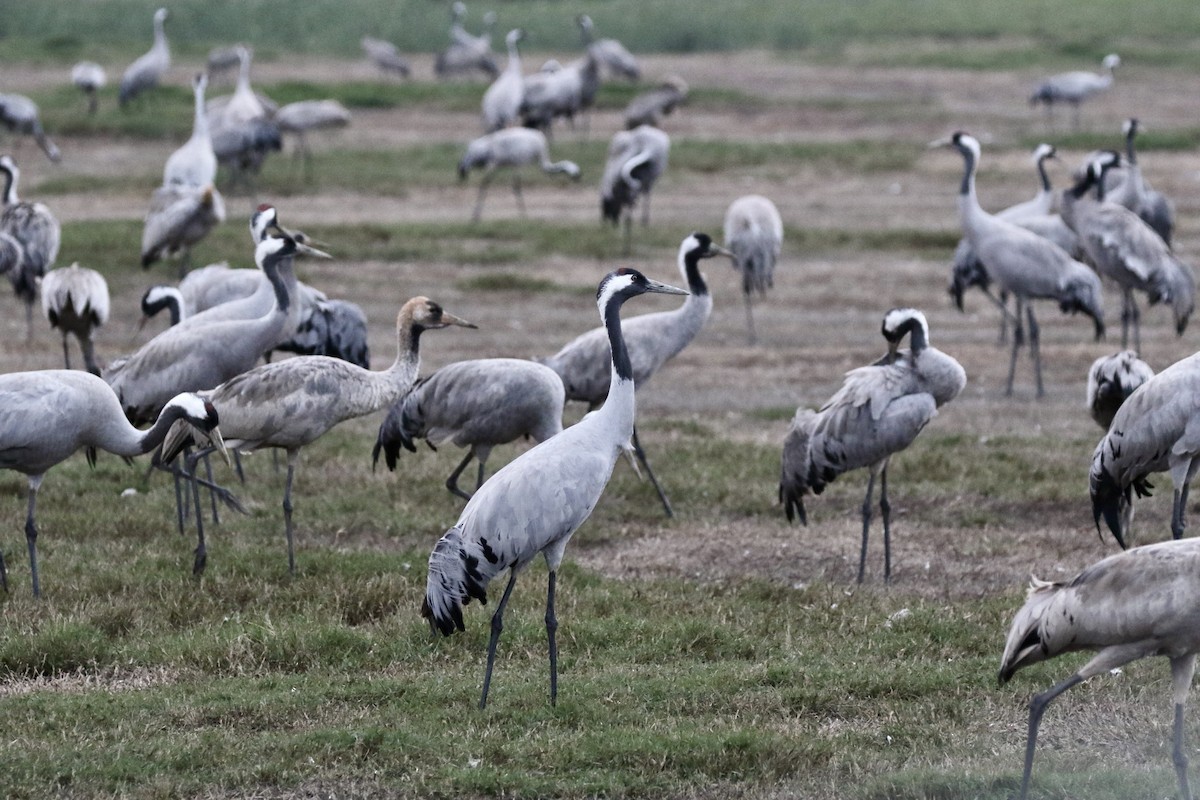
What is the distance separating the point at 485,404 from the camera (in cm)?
796

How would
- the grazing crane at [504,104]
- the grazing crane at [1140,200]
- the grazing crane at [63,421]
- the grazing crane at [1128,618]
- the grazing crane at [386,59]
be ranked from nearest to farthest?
the grazing crane at [1128,618] < the grazing crane at [63,421] < the grazing crane at [1140,200] < the grazing crane at [504,104] < the grazing crane at [386,59]

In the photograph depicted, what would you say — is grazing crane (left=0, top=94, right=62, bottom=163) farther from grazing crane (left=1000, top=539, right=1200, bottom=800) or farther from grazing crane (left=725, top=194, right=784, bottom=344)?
grazing crane (left=1000, top=539, right=1200, bottom=800)

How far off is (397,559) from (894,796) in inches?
122

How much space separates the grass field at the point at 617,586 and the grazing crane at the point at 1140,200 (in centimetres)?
113

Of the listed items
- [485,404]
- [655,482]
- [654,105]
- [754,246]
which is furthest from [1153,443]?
[654,105]

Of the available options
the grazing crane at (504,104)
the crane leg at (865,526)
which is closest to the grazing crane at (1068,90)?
the grazing crane at (504,104)

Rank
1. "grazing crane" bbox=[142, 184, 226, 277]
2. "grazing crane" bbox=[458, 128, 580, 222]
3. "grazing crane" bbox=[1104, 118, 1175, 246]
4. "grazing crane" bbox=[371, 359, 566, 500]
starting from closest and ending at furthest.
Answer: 1. "grazing crane" bbox=[371, 359, 566, 500]
2. "grazing crane" bbox=[142, 184, 226, 277]
3. "grazing crane" bbox=[1104, 118, 1175, 246]
4. "grazing crane" bbox=[458, 128, 580, 222]

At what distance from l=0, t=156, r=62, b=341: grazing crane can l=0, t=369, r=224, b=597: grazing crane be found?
6131mm

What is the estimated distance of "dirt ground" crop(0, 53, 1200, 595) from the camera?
26.9ft

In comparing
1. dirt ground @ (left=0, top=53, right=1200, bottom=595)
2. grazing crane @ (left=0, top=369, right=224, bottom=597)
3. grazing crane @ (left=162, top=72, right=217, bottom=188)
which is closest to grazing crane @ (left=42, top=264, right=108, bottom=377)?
dirt ground @ (left=0, top=53, right=1200, bottom=595)

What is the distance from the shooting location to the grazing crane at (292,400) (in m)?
7.51

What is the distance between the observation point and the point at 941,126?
1027 inches

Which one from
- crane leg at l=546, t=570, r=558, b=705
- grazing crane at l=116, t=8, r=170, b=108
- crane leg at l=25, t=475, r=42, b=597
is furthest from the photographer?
grazing crane at l=116, t=8, r=170, b=108

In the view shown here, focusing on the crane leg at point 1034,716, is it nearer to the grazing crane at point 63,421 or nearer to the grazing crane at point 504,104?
the grazing crane at point 63,421
